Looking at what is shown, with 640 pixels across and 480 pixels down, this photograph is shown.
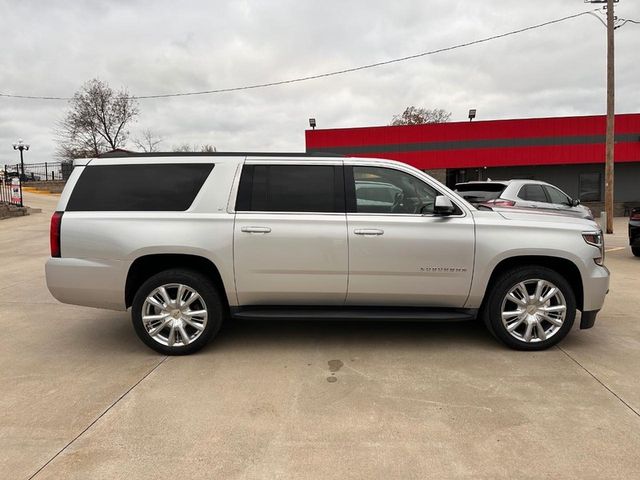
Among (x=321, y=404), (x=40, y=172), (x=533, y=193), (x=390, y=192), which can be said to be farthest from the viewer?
(x=40, y=172)

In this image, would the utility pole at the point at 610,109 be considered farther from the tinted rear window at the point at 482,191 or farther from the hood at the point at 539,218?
the hood at the point at 539,218

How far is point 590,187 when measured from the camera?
2341 cm

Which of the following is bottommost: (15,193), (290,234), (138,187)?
(290,234)

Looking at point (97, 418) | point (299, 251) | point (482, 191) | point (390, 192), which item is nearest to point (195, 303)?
point (299, 251)

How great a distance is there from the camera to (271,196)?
439 cm

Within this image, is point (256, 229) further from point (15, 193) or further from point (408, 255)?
point (15, 193)

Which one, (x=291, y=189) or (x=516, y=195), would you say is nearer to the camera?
(x=291, y=189)

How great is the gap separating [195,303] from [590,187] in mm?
24436

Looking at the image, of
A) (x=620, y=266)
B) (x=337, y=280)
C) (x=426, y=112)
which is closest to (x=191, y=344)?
(x=337, y=280)

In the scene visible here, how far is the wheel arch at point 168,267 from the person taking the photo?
438cm

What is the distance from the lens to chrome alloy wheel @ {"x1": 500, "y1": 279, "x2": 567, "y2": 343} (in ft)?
14.2

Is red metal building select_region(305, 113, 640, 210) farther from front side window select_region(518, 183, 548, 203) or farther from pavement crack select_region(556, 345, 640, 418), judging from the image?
pavement crack select_region(556, 345, 640, 418)

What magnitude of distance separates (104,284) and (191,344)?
0.99 metres

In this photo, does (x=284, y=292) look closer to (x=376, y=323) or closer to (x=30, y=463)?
(x=376, y=323)
